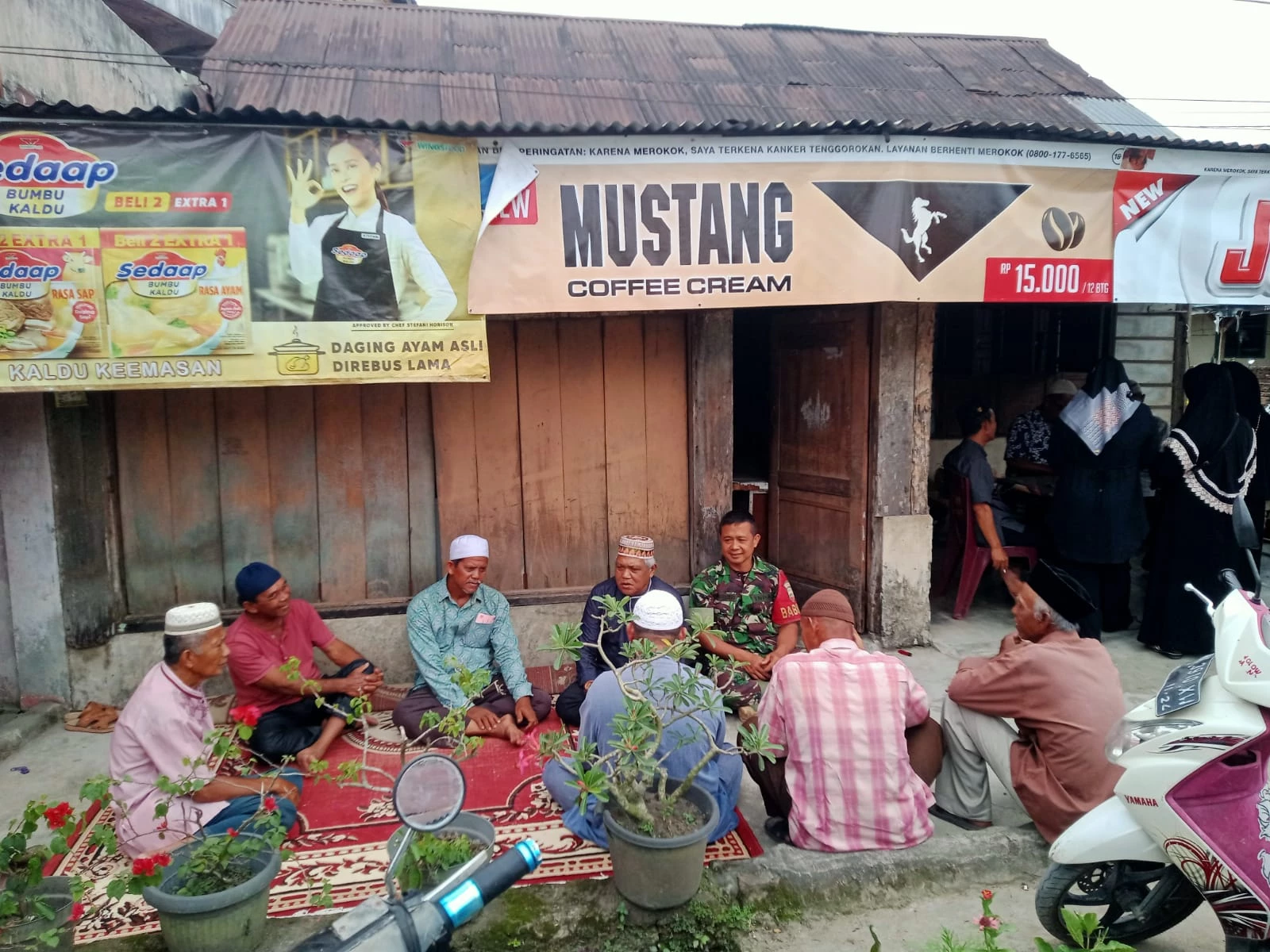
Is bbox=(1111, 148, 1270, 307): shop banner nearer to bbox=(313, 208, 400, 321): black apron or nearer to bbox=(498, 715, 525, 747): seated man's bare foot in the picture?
bbox=(313, 208, 400, 321): black apron

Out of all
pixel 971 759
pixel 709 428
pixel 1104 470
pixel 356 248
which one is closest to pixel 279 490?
pixel 356 248

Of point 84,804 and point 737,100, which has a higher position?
point 737,100

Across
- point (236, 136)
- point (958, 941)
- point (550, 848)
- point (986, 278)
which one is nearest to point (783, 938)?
point (958, 941)

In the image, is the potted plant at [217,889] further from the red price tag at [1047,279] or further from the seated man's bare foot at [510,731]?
the red price tag at [1047,279]

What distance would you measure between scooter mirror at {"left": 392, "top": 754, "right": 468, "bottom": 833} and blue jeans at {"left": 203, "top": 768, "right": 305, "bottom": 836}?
1.18 m

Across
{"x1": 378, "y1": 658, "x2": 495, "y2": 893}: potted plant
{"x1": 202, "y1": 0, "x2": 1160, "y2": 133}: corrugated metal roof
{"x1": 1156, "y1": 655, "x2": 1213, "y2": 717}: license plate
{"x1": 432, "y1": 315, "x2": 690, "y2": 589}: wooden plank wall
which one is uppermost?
{"x1": 202, "y1": 0, "x2": 1160, "y2": 133}: corrugated metal roof

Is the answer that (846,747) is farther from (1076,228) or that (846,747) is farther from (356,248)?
(1076,228)

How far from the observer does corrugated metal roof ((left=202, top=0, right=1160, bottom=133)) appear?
5.36m

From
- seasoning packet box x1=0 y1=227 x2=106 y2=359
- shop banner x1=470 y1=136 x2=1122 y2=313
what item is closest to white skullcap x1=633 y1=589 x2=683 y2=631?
shop banner x1=470 y1=136 x2=1122 y2=313

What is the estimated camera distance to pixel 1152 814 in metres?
2.60

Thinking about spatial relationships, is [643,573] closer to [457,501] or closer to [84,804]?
[457,501]

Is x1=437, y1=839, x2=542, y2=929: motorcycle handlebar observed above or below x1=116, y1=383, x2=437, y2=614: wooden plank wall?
below

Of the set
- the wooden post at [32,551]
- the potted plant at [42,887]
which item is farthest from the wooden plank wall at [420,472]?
the potted plant at [42,887]

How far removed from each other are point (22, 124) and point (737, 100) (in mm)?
4223
